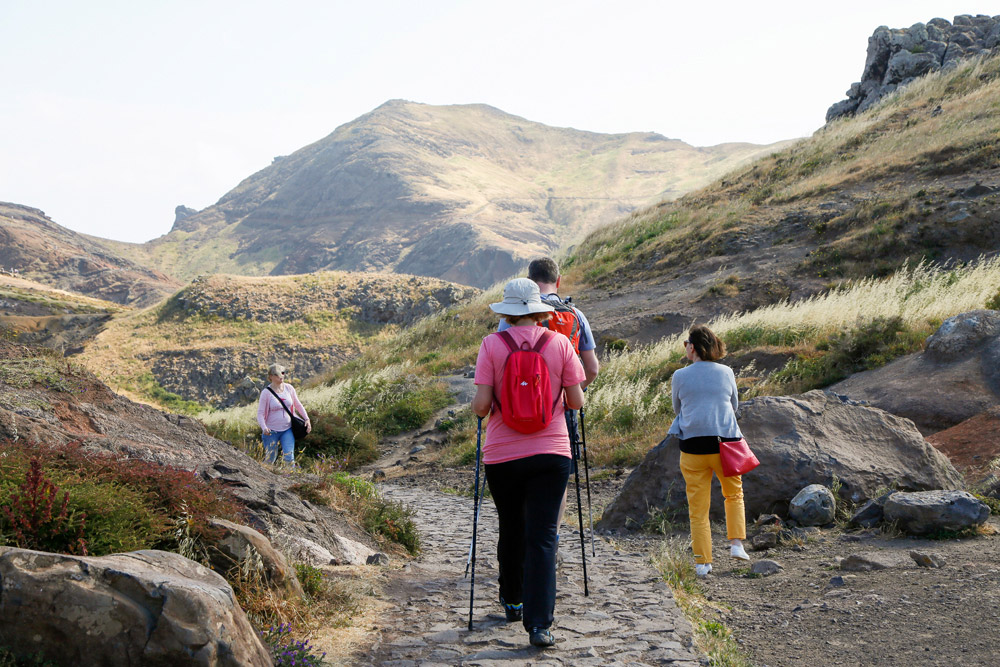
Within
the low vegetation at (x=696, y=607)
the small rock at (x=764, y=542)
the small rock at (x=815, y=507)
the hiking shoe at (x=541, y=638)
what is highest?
the small rock at (x=815, y=507)

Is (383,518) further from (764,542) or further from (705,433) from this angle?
(764,542)

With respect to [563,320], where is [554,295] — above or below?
above

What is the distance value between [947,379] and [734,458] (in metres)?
5.27

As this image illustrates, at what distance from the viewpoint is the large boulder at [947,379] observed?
923 centimetres

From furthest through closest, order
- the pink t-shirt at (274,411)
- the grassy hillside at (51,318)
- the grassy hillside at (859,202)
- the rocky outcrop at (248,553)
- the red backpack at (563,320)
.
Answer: the grassy hillside at (51,318) → the grassy hillside at (859,202) → the pink t-shirt at (274,411) → the red backpack at (563,320) → the rocky outcrop at (248,553)

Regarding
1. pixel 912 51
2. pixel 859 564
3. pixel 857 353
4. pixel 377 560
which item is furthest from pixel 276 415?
pixel 912 51

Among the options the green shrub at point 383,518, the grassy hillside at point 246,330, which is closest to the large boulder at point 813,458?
the green shrub at point 383,518

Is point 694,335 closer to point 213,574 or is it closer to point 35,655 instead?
point 213,574

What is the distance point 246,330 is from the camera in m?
39.1

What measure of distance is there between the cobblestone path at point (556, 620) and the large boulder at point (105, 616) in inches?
44.1

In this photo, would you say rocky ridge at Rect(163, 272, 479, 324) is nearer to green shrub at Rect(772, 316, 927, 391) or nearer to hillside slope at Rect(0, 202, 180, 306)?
green shrub at Rect(772, 316, 927, 391)

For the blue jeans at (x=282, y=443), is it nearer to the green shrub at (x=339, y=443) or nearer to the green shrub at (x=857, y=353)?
the green shrub at (x=339, y=443)

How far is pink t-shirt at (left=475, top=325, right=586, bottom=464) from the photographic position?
4.25 metres

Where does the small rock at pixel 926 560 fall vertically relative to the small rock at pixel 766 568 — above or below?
above
